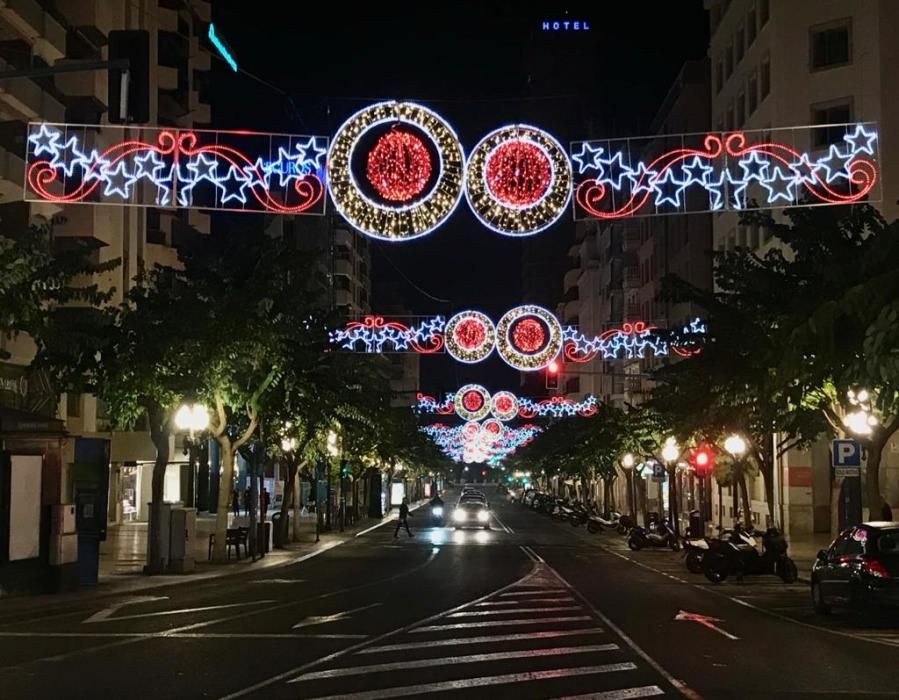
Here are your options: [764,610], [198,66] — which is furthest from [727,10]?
[764,610]

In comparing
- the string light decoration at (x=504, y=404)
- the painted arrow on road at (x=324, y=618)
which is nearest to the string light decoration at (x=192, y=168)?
the painted arrow on road at (x=324, y=618)

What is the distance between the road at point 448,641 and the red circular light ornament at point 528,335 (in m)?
14.6

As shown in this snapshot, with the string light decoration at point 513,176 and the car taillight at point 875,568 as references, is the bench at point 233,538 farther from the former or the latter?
the car taillight at point 875,568

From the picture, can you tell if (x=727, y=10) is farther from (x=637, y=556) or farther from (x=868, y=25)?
(x=637, y=556)

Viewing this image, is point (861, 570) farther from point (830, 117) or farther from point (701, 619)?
point (830, 117)

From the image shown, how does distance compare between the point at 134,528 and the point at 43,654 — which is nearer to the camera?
the point at 43,654

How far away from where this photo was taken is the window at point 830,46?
47.5m

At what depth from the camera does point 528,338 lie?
4312 cm

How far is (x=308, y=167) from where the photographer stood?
19.7m

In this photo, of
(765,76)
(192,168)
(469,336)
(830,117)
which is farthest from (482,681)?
(765,76)

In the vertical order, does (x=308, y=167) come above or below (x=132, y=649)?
above

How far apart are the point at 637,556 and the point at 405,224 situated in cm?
2467

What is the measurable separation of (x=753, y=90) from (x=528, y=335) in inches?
734

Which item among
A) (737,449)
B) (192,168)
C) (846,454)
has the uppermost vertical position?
(192,168)
